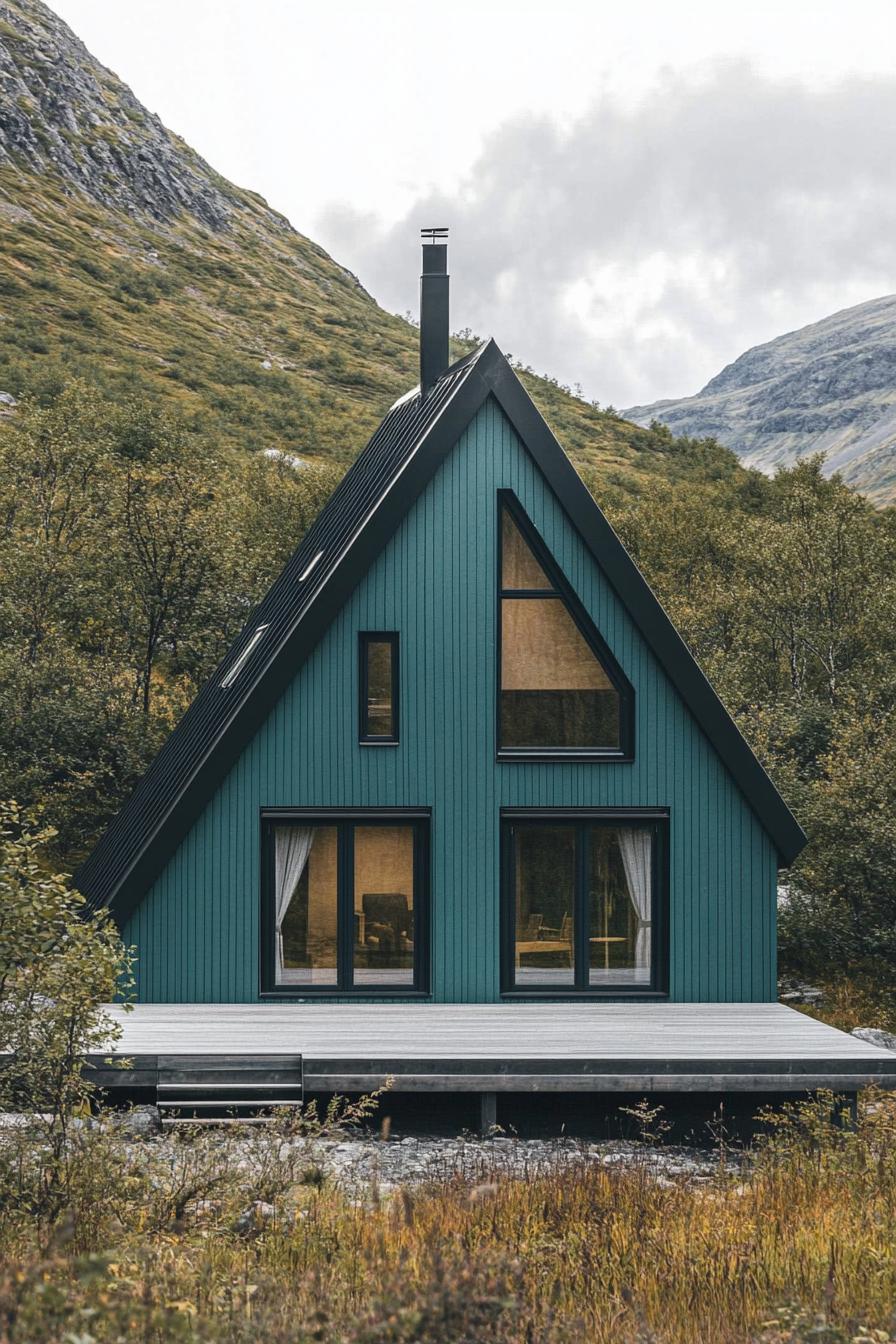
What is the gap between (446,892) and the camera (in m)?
12.7

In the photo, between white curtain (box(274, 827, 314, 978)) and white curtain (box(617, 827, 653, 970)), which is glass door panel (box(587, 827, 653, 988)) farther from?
white curtain (box(274, 827, 314, 978))

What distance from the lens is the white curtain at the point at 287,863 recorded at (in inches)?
494

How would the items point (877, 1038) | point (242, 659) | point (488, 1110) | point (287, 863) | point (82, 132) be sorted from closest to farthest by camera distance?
point (488, 1110) → point (287, 863) → point (877, 1038) → point (242, 659) → point (82, 132)

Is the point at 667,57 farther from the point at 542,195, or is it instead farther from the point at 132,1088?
the point at 132,1088

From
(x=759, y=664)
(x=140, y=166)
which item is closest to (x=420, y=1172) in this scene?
(x=759, y=664)

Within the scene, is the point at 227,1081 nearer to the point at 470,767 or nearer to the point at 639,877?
the point at 470,767

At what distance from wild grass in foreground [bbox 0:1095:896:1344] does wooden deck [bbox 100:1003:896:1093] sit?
169 cm

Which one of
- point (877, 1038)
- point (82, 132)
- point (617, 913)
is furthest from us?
point (82, 132)

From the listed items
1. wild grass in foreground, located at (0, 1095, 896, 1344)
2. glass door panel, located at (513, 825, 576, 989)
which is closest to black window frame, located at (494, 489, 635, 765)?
glass door panel, located at (513, 825, 576, 989)

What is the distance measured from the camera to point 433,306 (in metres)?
14.6

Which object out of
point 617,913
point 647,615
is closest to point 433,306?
point 647,615

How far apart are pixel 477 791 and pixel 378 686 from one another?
5.18 ft

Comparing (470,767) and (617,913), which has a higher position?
(470,767)

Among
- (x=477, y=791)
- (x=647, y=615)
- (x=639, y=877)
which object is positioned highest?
(x=647, y=615)
